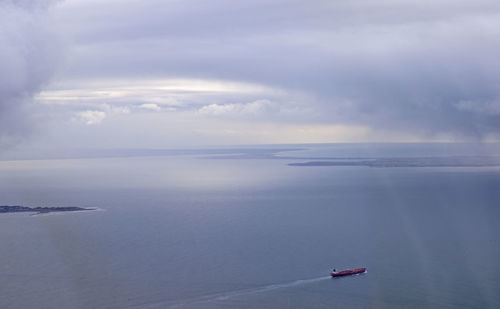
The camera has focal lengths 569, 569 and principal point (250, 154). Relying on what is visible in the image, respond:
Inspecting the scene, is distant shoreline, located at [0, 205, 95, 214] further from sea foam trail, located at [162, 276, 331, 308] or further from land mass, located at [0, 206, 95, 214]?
sea foam trail, located at [162, 276, 331, 308]

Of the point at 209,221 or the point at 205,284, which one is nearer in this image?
the point at 205,284

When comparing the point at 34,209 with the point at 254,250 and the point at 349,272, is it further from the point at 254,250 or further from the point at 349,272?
the point at 349,272

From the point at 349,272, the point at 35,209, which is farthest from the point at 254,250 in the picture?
the point at 35,209

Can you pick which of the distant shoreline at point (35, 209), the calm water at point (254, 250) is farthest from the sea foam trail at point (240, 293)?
the distant shoreline at point (35, 209)

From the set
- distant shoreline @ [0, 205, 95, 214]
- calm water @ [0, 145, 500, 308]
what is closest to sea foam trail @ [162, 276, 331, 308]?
calm water @ [0, 145, 500, 308]

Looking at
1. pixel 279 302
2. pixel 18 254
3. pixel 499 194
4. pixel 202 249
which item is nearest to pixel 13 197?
pixel 18 254

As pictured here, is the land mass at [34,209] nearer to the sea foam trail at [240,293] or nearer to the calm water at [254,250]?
the calm water at [254,250]

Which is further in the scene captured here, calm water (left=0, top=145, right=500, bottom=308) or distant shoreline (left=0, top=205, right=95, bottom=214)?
distant shoreline (left=0, top=205, right=95, bottom=214)

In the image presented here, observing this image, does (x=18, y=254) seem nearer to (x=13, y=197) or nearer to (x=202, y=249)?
(x=202, y=249)
